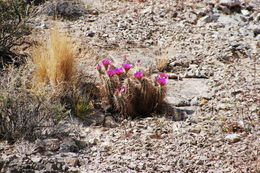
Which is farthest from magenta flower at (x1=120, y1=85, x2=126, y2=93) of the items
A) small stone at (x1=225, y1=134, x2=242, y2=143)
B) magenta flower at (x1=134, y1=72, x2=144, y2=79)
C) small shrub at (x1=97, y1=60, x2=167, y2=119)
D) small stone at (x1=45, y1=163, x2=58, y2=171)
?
small stone at (x1=45, y1=163, x2=58, y2=171)

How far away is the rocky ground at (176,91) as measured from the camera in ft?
14.3

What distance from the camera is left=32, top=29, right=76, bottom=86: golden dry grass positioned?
5688mm

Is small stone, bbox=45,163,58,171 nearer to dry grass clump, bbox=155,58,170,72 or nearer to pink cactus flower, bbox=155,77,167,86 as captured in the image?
pink cactus flower, bbox=155,77,167,86

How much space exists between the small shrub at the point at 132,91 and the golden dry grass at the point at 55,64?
0.47 meters

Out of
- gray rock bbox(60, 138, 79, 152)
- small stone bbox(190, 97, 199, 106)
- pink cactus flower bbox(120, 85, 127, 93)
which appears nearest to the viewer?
gray rock bbox(60, 138, 79, 152)

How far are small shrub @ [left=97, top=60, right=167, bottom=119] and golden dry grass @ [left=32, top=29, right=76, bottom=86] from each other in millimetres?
471

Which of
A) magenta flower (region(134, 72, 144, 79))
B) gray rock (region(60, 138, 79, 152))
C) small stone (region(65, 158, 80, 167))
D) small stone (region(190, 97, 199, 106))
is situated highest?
magenta flower (region(134, 72, 144, 79))

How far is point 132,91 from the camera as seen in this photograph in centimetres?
543

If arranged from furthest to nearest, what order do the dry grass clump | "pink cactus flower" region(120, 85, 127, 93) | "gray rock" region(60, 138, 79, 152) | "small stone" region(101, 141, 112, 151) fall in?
the dry grass clump → "pink cactus flower" region(120, 85, 127, 93) → "small stone" region(101, 141, 112, 151) → "gray rock" region(60, 138, 79, 152)

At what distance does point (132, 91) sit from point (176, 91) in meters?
1.05

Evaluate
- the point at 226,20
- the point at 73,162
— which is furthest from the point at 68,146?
the point at 226,20

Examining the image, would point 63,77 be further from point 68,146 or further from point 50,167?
point 50,167

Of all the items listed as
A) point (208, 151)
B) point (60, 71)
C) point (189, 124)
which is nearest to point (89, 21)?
point (60, 71)

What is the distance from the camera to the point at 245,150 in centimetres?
449
